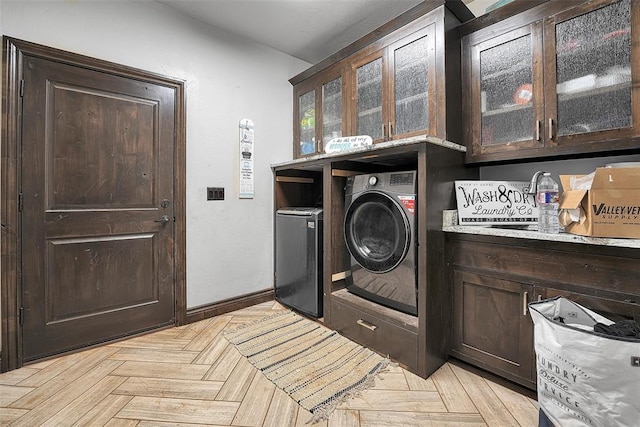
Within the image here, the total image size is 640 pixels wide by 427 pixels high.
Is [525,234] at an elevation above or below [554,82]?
below

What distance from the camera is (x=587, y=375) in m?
0.98

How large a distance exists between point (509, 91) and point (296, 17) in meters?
1.74

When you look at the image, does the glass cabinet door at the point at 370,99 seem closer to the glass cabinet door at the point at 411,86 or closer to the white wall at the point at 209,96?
the glass cabinet door at the point at 411,86

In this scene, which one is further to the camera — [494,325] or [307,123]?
[307,123]

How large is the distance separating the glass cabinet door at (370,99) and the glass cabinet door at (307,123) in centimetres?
57

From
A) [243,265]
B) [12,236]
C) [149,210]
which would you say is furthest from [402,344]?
[12,236]

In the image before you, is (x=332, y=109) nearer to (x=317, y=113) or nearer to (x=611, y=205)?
(x=317, y=113)

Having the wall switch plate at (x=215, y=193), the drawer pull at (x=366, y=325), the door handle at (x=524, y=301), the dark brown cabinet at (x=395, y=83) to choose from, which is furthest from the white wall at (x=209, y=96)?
the door handle at (x=524, y=301)

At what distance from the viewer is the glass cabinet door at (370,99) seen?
Answer: 7.17ft

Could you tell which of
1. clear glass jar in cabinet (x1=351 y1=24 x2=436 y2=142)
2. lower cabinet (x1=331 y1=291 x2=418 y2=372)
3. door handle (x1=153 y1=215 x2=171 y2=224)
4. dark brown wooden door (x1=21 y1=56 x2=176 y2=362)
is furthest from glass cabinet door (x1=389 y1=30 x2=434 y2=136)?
door handle (x1=153 y1=215 x2=171 y2=224)

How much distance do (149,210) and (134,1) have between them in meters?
1.53

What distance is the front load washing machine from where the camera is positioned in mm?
1694

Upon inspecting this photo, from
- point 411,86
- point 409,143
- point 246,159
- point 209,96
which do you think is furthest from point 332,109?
point 409,143

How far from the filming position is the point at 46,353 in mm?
1771
